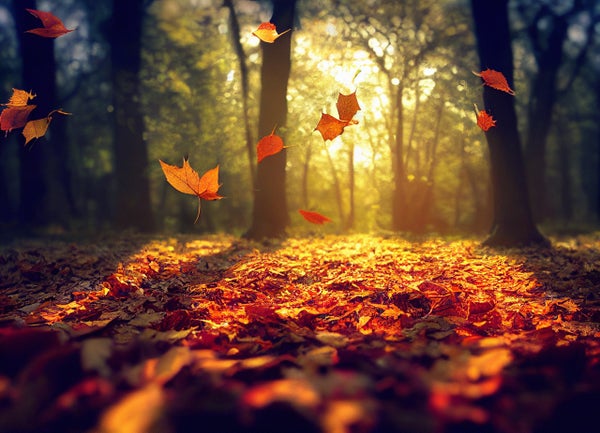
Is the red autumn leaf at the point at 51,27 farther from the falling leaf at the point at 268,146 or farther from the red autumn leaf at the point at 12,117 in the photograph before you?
the falling leaf at the point at 268,146

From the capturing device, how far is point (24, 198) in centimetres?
1062

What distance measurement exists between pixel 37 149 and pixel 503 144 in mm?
9647

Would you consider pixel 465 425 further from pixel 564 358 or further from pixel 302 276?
pixel 302 276

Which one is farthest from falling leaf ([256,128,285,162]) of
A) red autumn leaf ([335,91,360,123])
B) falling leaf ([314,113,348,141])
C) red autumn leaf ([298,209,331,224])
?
red autumn leaf ([335,91,360,123])

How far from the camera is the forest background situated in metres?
10.8

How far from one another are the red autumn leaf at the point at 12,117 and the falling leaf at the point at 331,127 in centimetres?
296

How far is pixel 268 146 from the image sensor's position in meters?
7.55

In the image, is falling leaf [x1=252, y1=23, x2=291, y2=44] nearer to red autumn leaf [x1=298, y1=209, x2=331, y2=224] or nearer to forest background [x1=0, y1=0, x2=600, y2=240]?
forest background [x1=0, y1=0, x2=600, y2=240]

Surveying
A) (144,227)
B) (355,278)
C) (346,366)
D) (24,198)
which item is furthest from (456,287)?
(24,198)

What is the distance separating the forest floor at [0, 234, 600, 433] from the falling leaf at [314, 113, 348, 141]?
1.42 metres

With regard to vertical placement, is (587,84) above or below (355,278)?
above

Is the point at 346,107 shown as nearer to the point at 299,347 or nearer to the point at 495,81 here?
the point at 495,81

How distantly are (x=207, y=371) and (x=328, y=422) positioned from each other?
0.54 meters

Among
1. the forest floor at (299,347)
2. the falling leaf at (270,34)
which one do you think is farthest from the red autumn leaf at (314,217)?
the falling leaf at (270,34)
